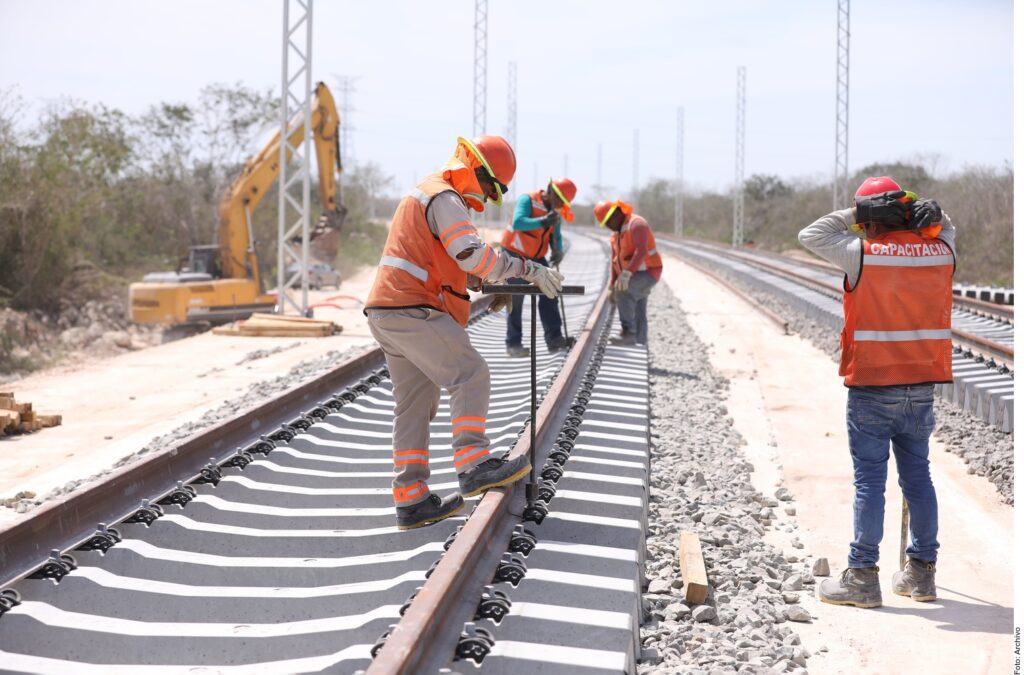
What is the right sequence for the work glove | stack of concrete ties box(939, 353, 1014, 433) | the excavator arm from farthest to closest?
the excavator arm, stack of concrete ties box(939, 353, 1014, 433), the work glove

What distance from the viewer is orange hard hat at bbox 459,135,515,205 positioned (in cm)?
447

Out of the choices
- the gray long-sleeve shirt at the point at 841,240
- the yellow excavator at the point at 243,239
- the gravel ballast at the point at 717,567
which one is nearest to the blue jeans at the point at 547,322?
the gravel ballast at the point at 717,567

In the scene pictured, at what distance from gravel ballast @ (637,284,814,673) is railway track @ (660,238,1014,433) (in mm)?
2125

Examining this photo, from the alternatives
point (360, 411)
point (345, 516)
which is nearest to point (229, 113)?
point (360, 411)

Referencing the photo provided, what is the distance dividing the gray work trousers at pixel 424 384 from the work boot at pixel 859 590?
1747 millimetres

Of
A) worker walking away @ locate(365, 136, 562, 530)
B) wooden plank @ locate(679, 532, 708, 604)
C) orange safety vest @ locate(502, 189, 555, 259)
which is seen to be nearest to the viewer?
wooden plank @ locate(679, 532, 708, 604)

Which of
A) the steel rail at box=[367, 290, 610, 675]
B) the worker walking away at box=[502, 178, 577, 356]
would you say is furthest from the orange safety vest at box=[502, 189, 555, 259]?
the steel rail at box=[367, 290, 610, 675]

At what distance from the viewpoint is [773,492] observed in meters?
6.62

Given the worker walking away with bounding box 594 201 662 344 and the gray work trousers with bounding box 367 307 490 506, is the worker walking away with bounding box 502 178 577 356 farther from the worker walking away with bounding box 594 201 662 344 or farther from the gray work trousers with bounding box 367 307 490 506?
the gray work trousers with bounding box 367 307 490 506

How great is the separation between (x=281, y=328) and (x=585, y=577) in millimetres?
12199

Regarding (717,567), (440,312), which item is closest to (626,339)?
(717,567)

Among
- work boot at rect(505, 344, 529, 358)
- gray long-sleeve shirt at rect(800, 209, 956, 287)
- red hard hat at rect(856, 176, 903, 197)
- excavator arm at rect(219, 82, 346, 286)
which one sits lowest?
work boot at rect(505, 344, 529, 358)

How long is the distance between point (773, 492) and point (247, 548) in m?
3.69

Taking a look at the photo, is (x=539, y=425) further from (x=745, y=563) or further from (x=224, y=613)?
(x=224, y=613)
